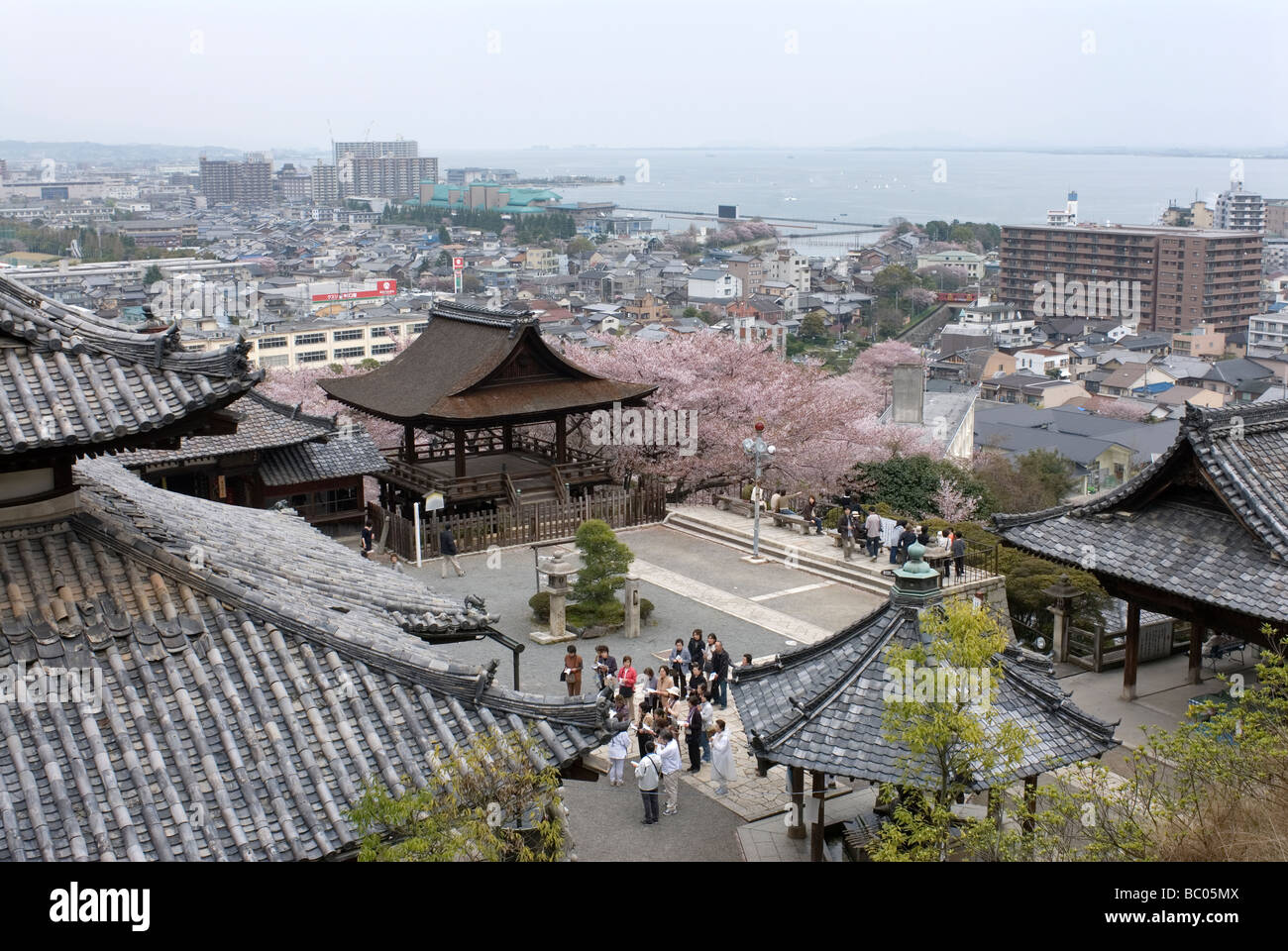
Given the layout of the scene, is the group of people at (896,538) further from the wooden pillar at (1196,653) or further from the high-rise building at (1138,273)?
the high-rise building at (1138,273)

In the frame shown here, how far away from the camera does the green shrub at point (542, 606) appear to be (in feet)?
78.8

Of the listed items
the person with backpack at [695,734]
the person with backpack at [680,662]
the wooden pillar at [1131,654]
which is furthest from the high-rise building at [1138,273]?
the person with backpack at [695,734]

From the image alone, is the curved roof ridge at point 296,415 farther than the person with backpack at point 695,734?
Yes

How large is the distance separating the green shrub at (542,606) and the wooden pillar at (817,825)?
34.7 feet

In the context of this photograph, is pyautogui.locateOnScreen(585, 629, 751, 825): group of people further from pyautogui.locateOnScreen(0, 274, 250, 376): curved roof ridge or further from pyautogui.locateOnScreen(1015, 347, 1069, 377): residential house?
pyautogui.locateOnScreen(1015, 347, 1069, 377): residential house

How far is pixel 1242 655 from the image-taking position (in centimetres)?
2067

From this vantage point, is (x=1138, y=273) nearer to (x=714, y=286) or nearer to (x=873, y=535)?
(x=714, y=286)

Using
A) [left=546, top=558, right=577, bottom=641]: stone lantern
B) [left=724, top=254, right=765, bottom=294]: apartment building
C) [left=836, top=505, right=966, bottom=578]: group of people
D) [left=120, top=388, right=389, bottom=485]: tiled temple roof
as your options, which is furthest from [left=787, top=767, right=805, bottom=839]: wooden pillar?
[left=724, top=254, right=765, bottom=294]: apartment building

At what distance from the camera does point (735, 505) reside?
107 feet

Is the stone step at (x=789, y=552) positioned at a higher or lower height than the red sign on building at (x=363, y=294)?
lower

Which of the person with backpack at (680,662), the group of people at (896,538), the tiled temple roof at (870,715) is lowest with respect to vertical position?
the person with backpack at (680,662)

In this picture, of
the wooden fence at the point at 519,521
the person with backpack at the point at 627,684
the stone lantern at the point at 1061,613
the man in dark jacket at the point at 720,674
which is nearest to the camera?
the person with backpack at the point at 627,684

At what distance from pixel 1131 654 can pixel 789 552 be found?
34.9 feet

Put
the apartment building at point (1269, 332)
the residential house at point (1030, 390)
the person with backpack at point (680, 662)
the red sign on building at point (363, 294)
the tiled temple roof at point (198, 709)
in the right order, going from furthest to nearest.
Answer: the red sign on building at point (363, 294) < the apartment building at point (1269, 332) < the residential house at point (1030, 390) < the person with backpack at point (680, 662) < the tiled temple roof at point (198, 709)
